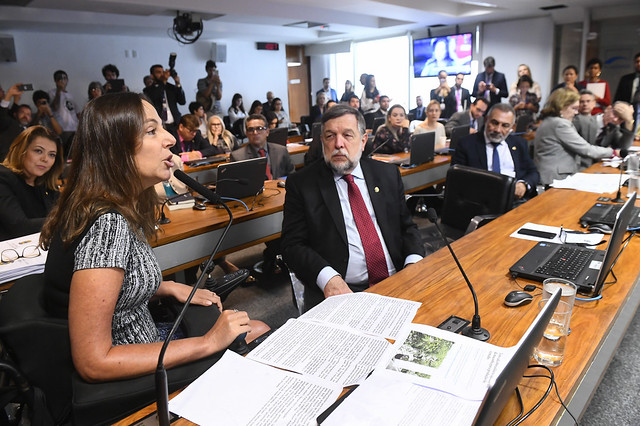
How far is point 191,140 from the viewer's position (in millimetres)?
5203

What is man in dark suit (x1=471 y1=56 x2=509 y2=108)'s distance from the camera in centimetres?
840

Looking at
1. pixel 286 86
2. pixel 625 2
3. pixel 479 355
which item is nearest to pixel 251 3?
pixel 286 86

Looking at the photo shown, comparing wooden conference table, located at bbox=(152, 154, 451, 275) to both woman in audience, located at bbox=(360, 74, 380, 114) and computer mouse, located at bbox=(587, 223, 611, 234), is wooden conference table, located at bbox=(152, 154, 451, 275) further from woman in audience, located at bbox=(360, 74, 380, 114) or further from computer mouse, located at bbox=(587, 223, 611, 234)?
woman in audience, located at bbox=(360, 74, 380, 114)

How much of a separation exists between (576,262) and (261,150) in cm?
277

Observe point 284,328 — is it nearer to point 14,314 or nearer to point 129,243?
point 129,243

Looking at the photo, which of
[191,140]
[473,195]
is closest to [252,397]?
[473,195]

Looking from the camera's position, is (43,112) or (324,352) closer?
(324,352)

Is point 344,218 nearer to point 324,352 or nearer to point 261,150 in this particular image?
point 324,352

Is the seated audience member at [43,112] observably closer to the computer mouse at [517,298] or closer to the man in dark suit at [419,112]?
the man in dark suit at [419,112]

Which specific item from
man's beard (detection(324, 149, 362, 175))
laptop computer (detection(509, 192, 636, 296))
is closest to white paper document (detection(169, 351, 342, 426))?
laptop computer (detection(509, 192, 636, 296))

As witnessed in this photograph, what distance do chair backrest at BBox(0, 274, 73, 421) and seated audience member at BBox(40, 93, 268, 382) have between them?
0.18 ft

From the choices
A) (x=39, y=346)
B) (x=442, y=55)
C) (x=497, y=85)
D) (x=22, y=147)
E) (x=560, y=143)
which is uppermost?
(x=442, y=55)

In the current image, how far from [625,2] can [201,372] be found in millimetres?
9944

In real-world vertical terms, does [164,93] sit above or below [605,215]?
above
